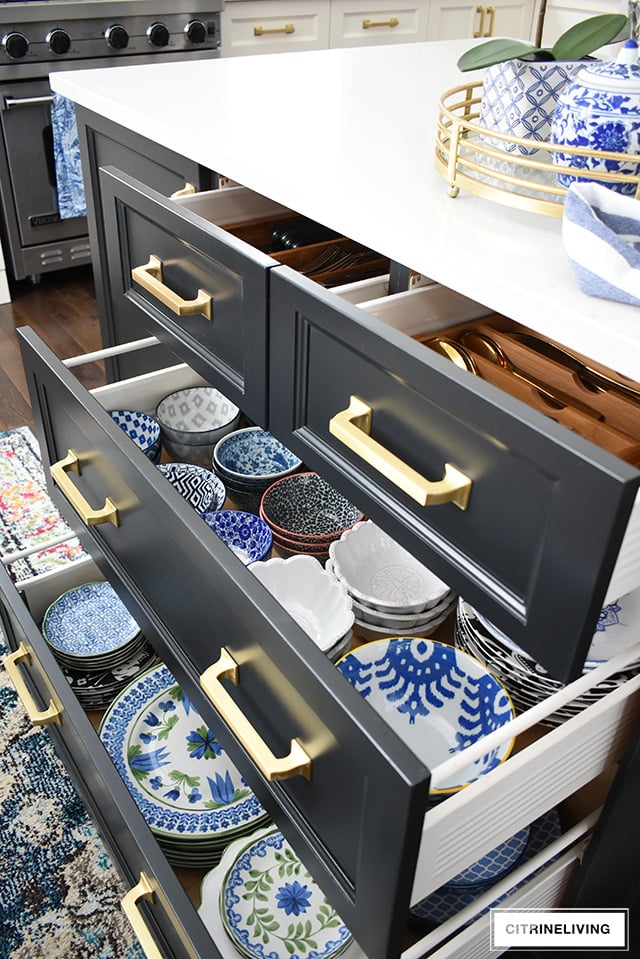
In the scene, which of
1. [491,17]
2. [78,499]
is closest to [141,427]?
[78,499]

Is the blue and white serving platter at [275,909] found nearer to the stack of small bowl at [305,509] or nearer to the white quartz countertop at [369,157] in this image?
the stack of small bowl at [305,509]

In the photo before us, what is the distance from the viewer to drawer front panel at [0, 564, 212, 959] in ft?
2.26

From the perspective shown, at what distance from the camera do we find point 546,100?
0.70 metres

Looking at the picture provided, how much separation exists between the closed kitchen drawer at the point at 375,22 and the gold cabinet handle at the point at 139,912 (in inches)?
107

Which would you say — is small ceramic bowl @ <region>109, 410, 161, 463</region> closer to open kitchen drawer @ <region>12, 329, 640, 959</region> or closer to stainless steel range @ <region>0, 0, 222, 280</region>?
open kitchen drawer @ <region>12, 329, 640, 959</region>

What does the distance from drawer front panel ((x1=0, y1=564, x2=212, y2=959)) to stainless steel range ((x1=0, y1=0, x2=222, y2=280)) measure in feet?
5.69

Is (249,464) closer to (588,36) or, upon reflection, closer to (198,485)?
(198,485)

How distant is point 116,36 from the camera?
2.31 meters

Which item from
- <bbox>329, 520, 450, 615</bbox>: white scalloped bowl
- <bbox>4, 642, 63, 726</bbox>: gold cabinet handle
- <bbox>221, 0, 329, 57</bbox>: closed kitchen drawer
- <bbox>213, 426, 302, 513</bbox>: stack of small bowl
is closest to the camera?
<bbox>4, 642, 63, 726</bbox>: gold cabinet handle

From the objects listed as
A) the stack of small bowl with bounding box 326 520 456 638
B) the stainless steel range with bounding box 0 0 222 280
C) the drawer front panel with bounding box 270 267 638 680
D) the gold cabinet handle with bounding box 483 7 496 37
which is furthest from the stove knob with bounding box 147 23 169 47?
the drawer front panel with bounding box 270 267 638 680

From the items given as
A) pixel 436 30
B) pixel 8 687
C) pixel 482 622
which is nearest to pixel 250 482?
pixel 482 622

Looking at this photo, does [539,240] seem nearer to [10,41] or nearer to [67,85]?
[67,85]

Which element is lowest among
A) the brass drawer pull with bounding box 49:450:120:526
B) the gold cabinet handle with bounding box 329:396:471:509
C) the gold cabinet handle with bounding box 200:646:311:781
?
the brass drawer pull with bounding box 49:450:120:526

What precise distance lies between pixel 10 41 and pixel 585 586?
7.54ft
